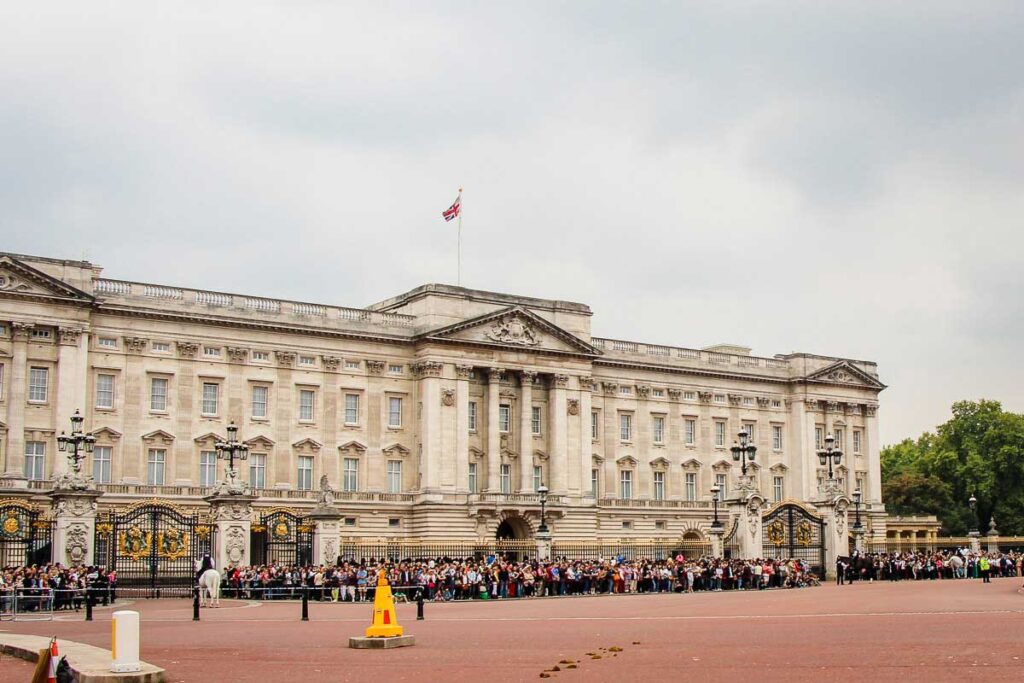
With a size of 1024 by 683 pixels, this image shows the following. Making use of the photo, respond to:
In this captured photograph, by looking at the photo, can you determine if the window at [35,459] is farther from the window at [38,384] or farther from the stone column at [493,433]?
the stone column at [493,433]

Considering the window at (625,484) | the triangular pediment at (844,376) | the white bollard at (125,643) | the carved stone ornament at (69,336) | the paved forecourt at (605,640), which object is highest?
the triangular pediment at (844,376)

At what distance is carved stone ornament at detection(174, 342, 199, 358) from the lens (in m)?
69.9

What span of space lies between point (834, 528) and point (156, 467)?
1322 inches

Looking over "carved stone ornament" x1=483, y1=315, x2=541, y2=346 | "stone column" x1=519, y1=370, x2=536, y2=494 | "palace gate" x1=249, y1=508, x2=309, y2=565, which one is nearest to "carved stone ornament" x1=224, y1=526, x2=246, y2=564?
"palace gate" x1=249, y1=508, x2=309, y2=565

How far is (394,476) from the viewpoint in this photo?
7625cm

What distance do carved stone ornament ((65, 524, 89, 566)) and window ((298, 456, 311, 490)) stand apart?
30210mm

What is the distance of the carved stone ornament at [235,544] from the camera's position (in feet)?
149

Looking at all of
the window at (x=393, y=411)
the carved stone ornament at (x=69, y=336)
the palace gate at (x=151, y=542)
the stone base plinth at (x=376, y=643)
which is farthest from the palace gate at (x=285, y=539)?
the stone base plinth at (x=376, y=643)

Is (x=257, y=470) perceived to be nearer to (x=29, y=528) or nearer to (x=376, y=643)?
(x=29, y=528)

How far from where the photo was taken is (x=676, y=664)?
66.7 feet

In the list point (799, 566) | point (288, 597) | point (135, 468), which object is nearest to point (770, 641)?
point (288, 597)

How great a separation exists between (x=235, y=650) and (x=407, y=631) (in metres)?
5.79

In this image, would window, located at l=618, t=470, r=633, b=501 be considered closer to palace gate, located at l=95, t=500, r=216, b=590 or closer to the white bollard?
palace gate, located at l=95, t=500, r=216, b=590

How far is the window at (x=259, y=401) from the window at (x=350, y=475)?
5527 mm
